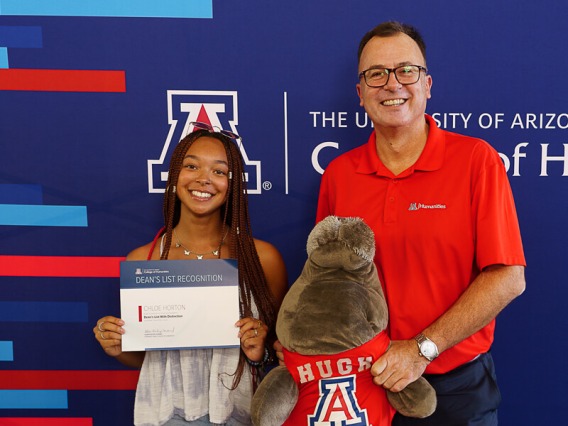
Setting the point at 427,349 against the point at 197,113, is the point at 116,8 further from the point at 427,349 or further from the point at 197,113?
the point at 427,349

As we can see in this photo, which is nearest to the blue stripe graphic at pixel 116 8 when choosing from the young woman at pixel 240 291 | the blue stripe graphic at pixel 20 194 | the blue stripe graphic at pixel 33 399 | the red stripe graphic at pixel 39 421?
the young woman at pixel 240 291

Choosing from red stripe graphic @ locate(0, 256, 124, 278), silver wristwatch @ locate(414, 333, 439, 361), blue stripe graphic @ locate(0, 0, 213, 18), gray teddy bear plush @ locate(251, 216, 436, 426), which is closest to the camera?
gray teddy bear plush @ locate(251, 216, 436, 426)

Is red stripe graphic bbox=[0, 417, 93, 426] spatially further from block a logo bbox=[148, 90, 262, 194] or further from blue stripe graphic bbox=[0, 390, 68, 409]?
block a logo bbox=[148, 90, 262, 194]

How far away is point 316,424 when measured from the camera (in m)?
1.17

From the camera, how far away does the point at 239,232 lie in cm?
150

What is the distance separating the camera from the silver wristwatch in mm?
1218

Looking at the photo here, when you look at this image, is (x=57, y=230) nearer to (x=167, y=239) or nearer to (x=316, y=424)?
(x=167, y=239)

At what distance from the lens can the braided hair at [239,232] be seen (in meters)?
1.44

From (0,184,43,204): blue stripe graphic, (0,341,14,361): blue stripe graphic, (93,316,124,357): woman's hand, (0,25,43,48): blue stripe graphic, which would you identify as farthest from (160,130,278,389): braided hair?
(0,341,14,361): blue stripe graphic

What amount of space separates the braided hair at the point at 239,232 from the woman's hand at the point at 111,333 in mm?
227

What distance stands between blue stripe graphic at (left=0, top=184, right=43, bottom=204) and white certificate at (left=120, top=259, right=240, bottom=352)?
72cm

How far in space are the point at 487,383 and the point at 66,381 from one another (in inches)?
58.5

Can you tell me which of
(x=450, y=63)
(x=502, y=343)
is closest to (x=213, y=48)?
(x=450, y=63)

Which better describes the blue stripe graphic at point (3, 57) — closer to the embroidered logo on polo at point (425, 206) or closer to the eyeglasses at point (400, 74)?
the eyeglasses at point (400, 74)
